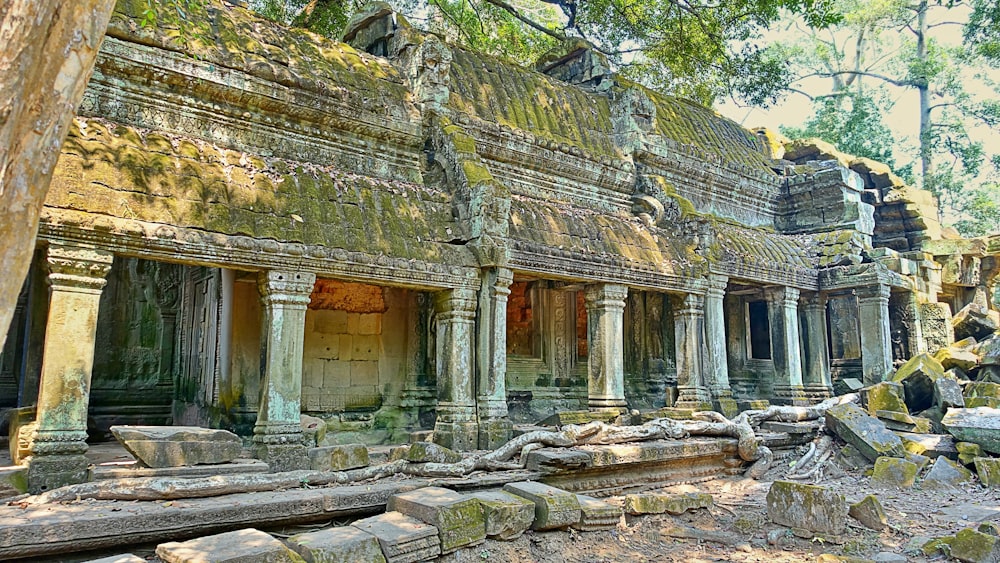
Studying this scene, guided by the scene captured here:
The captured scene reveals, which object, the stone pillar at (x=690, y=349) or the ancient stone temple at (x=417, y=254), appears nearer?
the ancient stone temple at (x=417, y=254)

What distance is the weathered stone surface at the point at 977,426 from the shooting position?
9133 millimetres

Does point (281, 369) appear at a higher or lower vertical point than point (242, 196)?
lower

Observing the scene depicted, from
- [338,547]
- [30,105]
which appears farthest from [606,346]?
[30,105]

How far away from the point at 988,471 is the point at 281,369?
8.50m

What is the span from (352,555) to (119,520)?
5.50 ft

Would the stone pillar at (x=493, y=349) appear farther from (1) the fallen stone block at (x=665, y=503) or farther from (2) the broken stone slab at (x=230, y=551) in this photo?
(2) the broken stone slab at (x=230, y=551)

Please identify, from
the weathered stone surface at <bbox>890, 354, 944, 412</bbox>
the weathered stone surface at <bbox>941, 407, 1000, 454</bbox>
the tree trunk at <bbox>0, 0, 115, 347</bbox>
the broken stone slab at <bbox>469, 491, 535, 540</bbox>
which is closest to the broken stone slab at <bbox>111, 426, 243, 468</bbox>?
the broken stone slab at <bbox>469, 491, 535, 540</bbox>

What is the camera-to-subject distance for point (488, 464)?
7367 millimetres

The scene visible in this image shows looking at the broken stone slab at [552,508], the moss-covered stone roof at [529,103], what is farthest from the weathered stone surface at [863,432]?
the moss-covered stone roof at [529,103]

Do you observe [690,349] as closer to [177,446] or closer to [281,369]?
[281,369]

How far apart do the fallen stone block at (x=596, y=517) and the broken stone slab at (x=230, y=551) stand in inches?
107

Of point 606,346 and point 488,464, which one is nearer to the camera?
point 488,464

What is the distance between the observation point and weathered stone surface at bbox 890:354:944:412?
37.1ft

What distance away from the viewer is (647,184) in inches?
485
